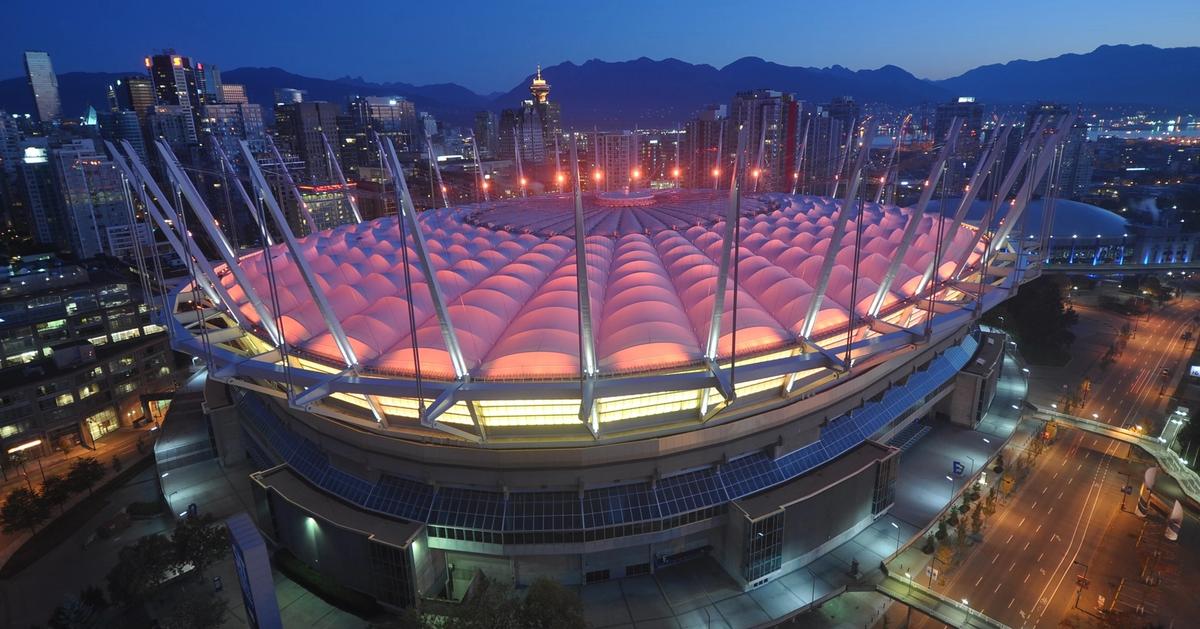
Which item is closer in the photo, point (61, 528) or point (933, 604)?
point (933, 604)

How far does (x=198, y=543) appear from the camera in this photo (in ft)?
93.2

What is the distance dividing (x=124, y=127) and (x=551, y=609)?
172921 mm

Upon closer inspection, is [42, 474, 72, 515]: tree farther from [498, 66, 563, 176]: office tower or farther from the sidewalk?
[498, 66, 563, 176]: office tower

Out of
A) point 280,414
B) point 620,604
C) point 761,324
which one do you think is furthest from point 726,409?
point 280,414

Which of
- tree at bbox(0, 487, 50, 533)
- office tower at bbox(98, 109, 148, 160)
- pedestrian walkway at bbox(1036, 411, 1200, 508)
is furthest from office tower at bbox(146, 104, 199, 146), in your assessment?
pedestrian walkway at bbox(1036, 411, 1200, 508)

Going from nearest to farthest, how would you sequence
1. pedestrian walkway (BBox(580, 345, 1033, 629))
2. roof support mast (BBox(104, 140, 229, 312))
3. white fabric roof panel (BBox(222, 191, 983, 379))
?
white fabric roof panel (BBox(222, 191, 983, 379)) → pedestrian walkway (BBox(580, 345, 1033, 629)) → roof support mast (BBox(104, 140, 229, 312))

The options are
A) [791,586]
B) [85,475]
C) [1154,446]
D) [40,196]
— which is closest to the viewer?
[791,586]

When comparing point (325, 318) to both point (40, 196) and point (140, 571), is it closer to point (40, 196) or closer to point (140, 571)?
point (140, 571)

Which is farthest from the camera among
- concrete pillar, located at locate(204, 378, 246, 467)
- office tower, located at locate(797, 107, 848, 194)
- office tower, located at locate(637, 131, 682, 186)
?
office tower, located at locate(637, 131, 682, 186)

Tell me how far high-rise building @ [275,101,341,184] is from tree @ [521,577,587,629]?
5672 inches

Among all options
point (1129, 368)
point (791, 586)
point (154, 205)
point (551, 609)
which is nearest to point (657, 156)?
point (1129, 368)

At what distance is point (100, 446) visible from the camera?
4875 centimetres

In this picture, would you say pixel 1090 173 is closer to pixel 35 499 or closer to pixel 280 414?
pixel 280 414

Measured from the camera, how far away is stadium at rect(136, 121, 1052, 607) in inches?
966
